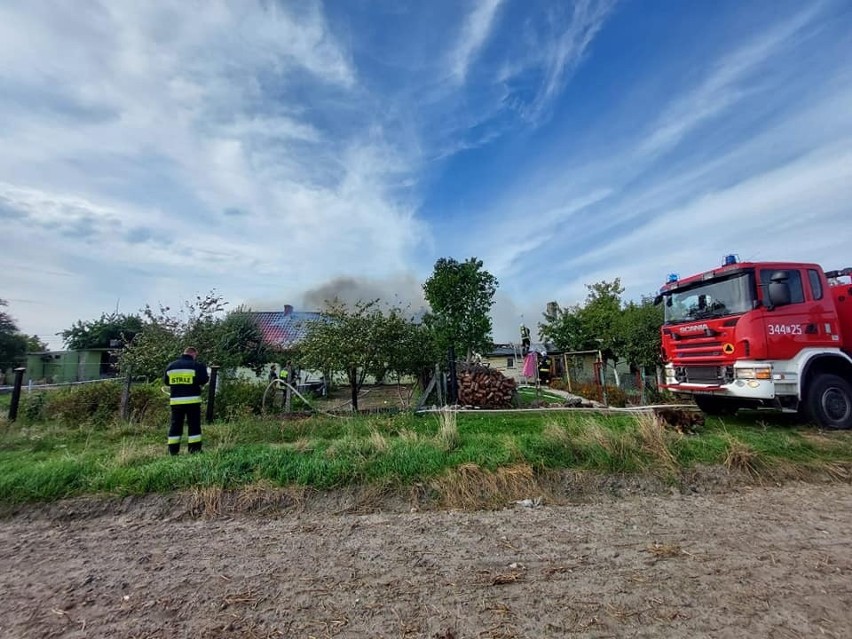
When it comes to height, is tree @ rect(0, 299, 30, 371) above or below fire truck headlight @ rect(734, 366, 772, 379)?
above

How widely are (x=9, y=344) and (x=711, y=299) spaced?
1716 inches

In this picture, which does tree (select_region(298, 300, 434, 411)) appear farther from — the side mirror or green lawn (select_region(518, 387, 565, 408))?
the side mirror

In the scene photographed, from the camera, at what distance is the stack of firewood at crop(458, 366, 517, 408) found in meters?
11.6

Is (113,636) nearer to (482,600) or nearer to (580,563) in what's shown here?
(482,600)

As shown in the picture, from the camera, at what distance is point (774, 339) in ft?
24.1

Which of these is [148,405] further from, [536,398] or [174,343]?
[536,398]

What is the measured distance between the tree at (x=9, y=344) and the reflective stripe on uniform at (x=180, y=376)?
36.0m

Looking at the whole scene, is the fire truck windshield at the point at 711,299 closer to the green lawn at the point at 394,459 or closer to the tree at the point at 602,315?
the green lawn at the point at 394,459

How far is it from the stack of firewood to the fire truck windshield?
4429 mm

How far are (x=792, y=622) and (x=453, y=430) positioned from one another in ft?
13.7

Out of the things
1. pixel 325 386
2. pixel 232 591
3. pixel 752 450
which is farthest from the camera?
pixel 325 386

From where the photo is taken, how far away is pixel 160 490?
16.2 ft

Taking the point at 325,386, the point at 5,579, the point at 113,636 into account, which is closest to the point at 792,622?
the point at 113,636

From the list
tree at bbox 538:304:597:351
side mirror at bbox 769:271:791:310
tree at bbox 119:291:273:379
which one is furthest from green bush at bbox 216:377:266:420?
tree at bbox 538:304:597:351
